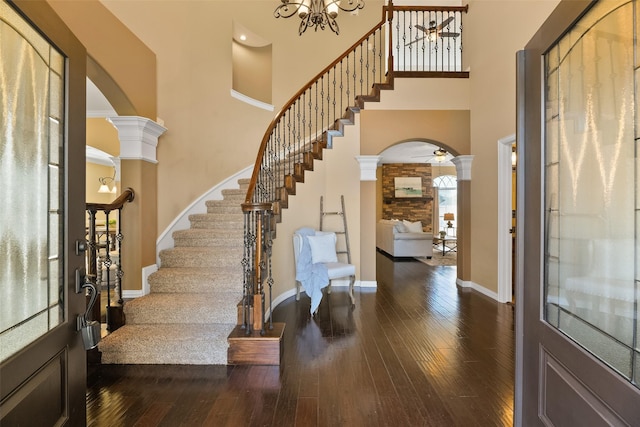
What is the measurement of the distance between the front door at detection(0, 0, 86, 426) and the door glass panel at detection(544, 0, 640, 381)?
188cm

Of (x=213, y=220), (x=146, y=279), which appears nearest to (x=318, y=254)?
(x=213, y=220)

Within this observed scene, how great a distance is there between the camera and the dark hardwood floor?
1.87 meters

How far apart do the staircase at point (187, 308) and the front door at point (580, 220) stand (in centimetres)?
217

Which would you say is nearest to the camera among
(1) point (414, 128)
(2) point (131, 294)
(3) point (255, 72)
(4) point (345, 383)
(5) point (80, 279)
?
(5) point (80, 279)

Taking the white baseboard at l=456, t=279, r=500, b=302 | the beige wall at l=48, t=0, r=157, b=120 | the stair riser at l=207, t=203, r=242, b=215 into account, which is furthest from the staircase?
the white baseboard at l=456, t=279, r=500, b=302

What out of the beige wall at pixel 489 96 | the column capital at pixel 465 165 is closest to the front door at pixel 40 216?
the beige wall at pixel 489 96

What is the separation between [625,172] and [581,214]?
0.22 metres

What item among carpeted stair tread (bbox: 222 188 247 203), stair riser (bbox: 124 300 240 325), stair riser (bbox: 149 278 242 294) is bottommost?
stair riser (bbox: 124 300 240 325)

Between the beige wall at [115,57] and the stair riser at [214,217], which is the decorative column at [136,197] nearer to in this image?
the beige wall at [115,57]

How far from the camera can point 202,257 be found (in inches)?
140

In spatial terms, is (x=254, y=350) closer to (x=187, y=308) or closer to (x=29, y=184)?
(x=187, y=308)

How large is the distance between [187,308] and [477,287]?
3997 mm

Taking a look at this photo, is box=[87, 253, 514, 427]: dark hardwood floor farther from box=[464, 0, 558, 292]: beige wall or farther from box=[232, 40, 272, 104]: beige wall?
box=[232, 40, 272, 104]: beige wall

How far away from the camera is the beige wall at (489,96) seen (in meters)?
3.84
